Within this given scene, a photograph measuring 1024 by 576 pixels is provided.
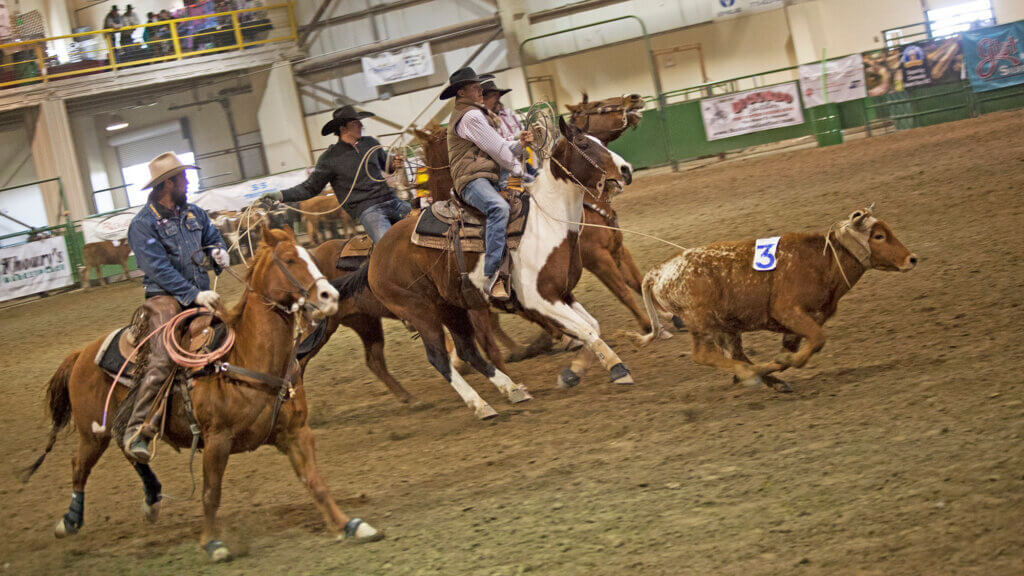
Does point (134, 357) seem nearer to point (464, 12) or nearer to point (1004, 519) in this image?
point (1004, 519)

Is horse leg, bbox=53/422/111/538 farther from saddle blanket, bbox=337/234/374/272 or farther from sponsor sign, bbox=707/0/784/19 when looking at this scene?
sponsor sign, bbox=707/0/784/19

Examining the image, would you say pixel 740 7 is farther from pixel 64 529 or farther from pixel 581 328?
pixel 64 529

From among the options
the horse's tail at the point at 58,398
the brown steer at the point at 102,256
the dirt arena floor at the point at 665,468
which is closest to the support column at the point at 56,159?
the brown steer at the point at 102,256

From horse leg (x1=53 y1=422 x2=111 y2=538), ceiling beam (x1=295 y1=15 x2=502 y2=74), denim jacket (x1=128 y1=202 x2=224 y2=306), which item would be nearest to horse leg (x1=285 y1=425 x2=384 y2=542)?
denim jacket (x1=128 y1=202 x2=224 y2=306)

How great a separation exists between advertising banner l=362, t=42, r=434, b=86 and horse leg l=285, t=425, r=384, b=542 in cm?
2360

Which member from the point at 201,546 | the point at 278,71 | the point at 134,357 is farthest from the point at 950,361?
the point at 278,71

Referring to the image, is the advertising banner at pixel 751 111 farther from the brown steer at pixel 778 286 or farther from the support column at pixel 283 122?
the brown steer at pixel 778 286

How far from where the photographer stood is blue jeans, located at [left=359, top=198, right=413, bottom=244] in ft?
26.6

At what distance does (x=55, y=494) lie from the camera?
656 centimetres

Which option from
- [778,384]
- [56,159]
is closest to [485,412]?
[778,384]

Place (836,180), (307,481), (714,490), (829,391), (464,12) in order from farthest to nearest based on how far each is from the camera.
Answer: (464,12)
(836,180)
(829,391)
(307,481)
(714,490)

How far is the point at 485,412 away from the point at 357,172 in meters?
2.49

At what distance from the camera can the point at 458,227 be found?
6984 millimetres

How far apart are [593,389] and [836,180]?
8.75m
